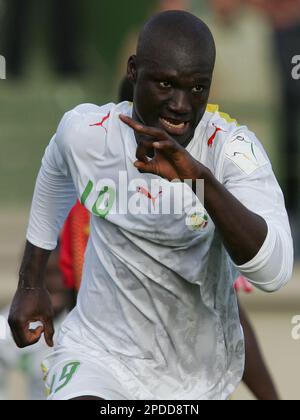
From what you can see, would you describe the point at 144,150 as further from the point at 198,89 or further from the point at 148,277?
the point at 148,277

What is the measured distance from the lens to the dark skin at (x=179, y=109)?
4883 millimetres

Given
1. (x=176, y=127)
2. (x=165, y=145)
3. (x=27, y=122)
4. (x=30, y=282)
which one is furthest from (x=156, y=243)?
(x=27, y=122)

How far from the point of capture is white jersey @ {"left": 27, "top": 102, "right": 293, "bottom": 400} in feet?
18.2

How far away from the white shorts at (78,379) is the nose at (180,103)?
1.05m

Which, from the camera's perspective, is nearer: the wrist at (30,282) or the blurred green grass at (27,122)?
the wrist at (30,282)

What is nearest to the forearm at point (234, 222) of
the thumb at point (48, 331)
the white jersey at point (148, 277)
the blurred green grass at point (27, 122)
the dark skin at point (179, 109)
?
the dark skin at point (179, 109)

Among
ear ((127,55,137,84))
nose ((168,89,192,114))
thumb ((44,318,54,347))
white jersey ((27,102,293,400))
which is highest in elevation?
nose ((168,89,192,114))

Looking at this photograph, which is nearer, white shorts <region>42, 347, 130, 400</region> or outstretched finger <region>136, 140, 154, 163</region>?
outstretched finger <region>136, 140, 154, 163</region>

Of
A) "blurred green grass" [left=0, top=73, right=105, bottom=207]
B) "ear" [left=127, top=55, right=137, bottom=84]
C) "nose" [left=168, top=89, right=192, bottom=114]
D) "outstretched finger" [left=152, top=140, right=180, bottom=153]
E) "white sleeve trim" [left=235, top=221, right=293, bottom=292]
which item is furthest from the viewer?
"blurred green grass" [left=0, top=73, right=105, bottom=207]

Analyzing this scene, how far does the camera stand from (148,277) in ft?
18.4

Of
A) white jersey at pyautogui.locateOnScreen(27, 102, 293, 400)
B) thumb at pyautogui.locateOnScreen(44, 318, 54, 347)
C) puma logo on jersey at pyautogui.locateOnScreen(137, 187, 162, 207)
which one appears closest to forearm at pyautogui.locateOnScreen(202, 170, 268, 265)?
white jersey at pyautogui.locateOnScreen(27, 102, 293, 400)

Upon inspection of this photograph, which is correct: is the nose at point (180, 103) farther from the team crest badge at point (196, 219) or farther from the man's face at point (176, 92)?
the team crest badge at point (196, 219)

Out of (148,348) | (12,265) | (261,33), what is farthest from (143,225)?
(261,33)

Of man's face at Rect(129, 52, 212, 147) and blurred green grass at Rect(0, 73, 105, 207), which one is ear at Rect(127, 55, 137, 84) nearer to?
man's face at Rect(129, 52, 212, 147)
